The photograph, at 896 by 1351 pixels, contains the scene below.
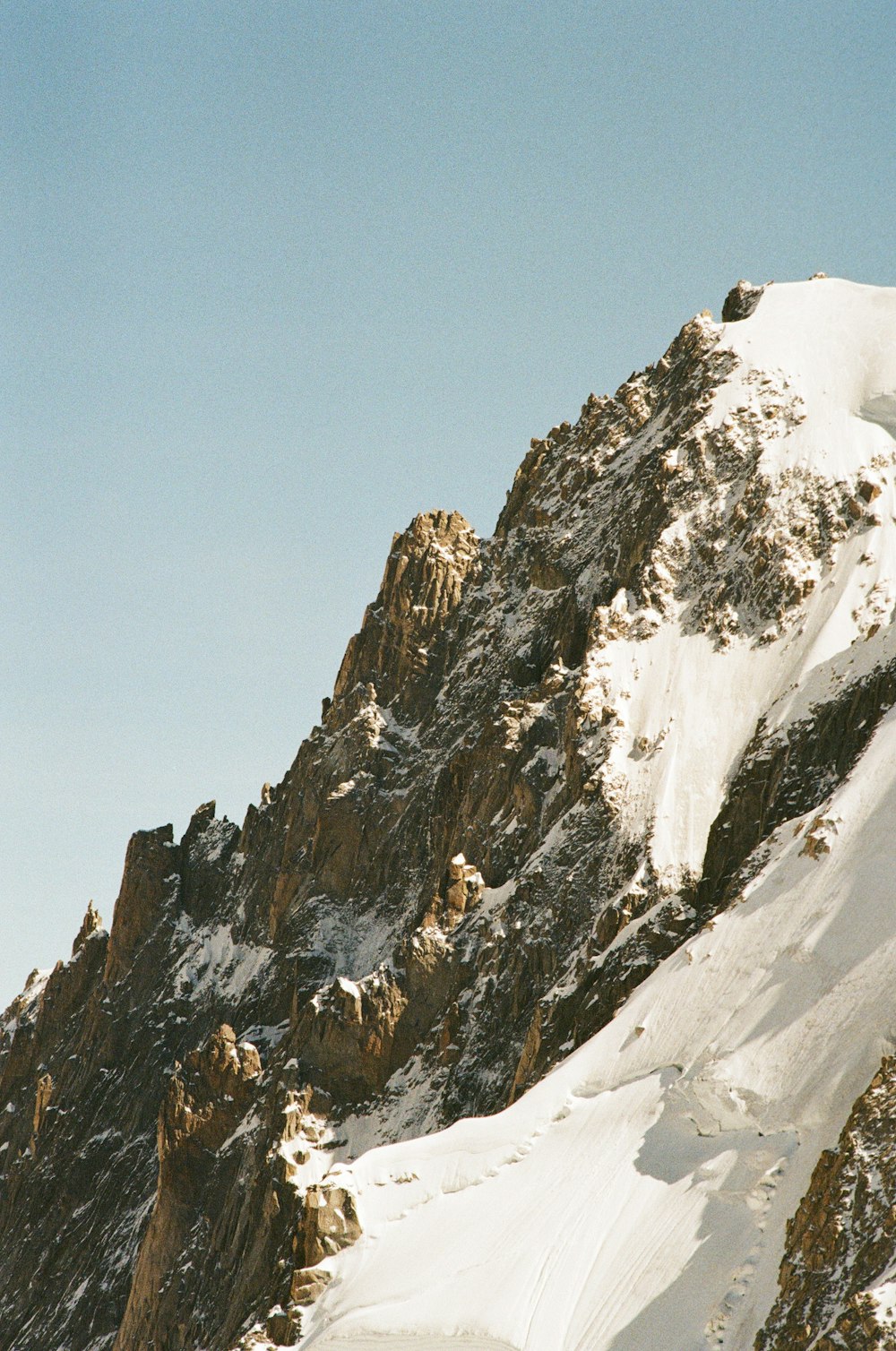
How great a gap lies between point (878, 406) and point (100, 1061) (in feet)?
289

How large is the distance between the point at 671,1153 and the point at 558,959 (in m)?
36.1

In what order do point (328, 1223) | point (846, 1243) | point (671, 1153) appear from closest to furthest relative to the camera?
point (846, 1243), point (671, 1153), point (328, 1223)

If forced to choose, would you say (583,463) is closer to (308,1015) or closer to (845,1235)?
(308,1015)

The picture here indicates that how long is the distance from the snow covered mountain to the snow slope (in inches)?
7.8

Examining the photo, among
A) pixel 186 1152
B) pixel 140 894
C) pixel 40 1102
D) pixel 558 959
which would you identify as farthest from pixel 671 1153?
pixel 40 1102

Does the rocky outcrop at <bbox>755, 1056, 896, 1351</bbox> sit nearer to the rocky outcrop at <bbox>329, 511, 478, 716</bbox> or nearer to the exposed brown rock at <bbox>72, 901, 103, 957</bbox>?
the rocky outcrop at <bbox>329, 511, 478, 716</bbox>

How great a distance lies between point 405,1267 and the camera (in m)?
62.1

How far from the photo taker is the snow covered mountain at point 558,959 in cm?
5591

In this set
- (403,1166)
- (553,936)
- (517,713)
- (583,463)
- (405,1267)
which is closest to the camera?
(405,1267)

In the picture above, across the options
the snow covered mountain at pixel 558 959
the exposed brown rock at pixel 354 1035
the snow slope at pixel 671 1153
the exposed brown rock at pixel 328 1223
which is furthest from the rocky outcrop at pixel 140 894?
the exposed brown rock at pixel 328 1223

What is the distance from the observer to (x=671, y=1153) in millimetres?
58938

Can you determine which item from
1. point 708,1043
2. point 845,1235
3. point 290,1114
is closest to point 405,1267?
point 708,1043

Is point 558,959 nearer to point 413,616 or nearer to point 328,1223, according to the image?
point 328,1223

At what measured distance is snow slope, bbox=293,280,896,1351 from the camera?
52.6 m
